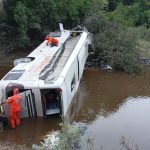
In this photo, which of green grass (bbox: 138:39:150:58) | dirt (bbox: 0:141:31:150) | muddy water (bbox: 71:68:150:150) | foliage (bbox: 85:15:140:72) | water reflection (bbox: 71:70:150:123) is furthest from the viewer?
green grass (bbox: 138:39:150:58)

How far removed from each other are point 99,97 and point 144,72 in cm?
453

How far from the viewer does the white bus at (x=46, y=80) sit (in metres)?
13.8

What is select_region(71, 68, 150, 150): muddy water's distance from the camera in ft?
42.6

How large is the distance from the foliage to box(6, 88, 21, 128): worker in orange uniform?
803 cm

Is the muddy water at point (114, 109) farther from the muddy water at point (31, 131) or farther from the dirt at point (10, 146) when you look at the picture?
the dirt at point (10, 146)

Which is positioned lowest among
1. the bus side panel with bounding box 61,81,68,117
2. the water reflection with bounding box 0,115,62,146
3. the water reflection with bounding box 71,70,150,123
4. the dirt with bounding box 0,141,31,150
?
the water reflection with bounding box 71,70,150,123

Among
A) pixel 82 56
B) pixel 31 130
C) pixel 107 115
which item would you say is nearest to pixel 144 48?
pixel 82 56

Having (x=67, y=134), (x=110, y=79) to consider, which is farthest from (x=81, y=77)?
(x=67, y=134)

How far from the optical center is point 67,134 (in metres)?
8.51

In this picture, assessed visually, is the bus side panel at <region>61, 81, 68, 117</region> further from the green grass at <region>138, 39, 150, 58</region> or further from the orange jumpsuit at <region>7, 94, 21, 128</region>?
the green grass at <region>138, 39, 150, 58</region>

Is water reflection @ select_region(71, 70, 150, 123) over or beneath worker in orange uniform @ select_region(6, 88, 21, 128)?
beneath

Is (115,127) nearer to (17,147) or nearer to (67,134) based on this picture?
(17,147)

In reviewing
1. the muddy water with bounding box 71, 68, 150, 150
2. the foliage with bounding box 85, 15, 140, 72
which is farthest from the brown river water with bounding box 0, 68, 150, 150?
the foliage with bounding box 85, 15, 140, 72

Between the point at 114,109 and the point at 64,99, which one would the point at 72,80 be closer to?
the point at 114,109
